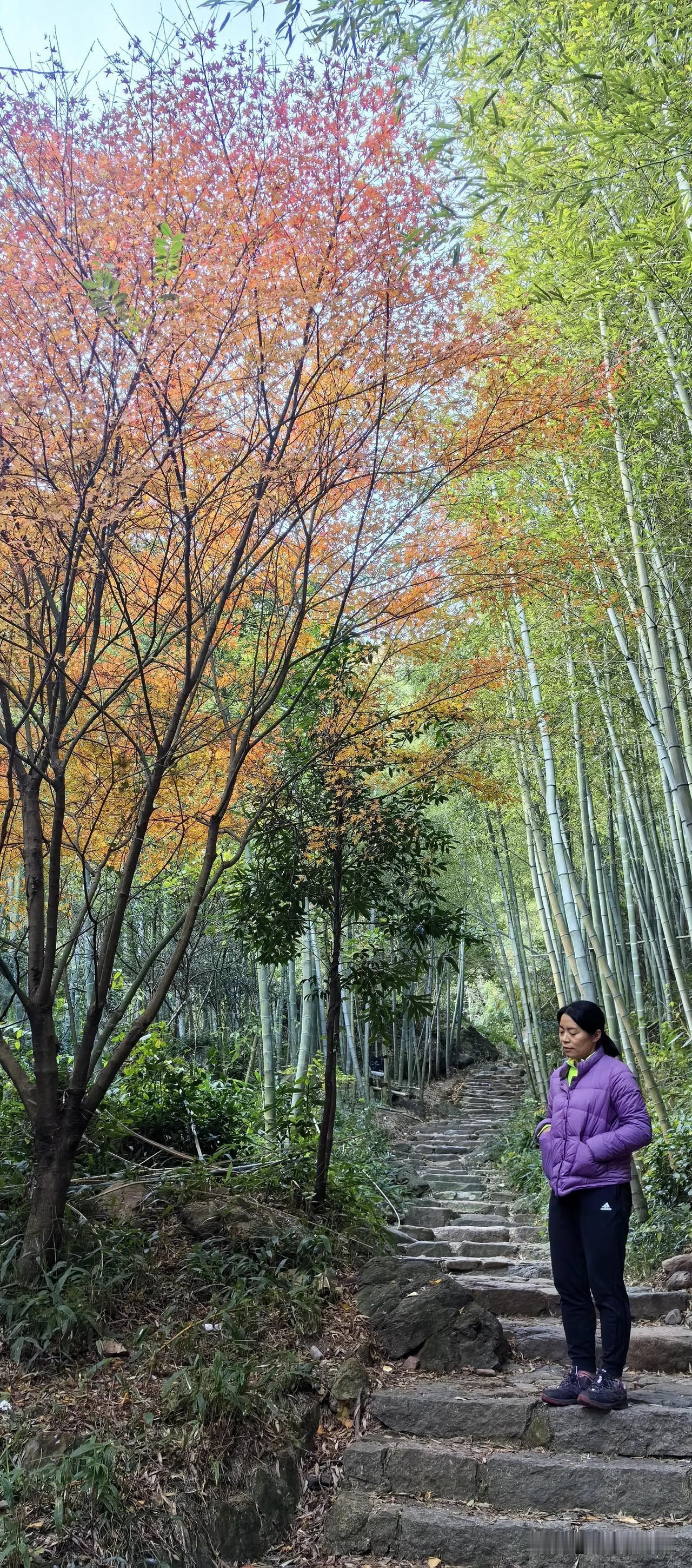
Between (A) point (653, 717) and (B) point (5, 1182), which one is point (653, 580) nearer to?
(A) point (653, 717)

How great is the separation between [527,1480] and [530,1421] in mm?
219

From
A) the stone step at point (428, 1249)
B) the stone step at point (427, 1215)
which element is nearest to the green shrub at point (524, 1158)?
the stone step at point (427, 1215)

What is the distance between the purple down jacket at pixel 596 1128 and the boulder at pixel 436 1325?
1011 mm

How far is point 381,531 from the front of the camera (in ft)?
14.3

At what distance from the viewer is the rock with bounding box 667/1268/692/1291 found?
427 cm

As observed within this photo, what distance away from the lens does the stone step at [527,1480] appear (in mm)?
2494

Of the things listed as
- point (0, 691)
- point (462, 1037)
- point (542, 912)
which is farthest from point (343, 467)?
point (462, 1037)

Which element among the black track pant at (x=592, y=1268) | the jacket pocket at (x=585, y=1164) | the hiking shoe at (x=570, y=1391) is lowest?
the hiking shoe at (x=570, y=1391)

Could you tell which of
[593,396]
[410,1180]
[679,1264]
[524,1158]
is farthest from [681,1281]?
[524,1158]

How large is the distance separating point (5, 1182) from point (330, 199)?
4.06m

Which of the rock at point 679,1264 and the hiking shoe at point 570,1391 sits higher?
the hiking shoe at point 570,1391

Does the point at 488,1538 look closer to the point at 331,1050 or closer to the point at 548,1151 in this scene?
the point at 548,1151

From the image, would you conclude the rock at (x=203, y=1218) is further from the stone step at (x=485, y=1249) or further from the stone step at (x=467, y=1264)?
the stone step at (x=485, y=1249)

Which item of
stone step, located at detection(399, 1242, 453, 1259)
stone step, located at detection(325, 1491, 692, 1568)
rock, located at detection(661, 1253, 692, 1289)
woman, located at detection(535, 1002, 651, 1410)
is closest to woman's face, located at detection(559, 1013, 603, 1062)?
woman, located at detection(535, 1002, 651, 1410)
